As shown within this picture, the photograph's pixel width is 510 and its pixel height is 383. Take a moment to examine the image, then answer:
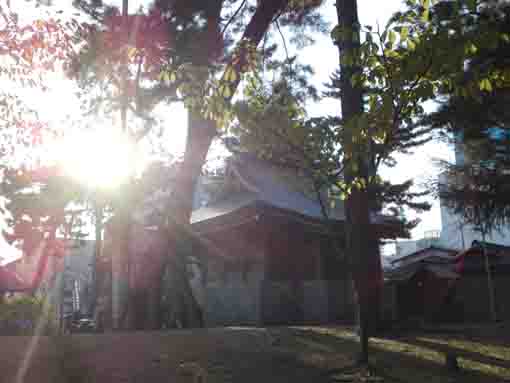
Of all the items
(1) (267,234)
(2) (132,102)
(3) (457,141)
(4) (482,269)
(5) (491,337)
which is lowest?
(5) (491,337)

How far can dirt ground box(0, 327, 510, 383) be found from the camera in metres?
5.28

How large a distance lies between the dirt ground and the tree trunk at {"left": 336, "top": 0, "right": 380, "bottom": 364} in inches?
22.0

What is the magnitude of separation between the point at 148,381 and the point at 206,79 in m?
3.55

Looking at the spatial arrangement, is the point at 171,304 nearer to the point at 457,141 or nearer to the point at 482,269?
the point at 457,141

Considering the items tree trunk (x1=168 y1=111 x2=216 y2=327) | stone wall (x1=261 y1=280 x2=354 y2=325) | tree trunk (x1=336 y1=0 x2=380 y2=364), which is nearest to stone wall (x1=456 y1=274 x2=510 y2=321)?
stone wall (x1=261 y1=280 x2=354 y2=325)

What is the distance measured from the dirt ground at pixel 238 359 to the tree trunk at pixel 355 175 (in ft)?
1.83

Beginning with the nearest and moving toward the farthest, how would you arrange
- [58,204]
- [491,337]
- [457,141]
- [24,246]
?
[491,337], [457,141], [58,204], [24,246]

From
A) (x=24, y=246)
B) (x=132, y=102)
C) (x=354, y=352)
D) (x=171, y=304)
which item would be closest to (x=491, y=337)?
(x=354, y=352)

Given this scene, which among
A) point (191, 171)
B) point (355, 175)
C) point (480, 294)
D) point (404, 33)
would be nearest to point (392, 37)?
point (404, 33)

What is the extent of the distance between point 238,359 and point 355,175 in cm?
268

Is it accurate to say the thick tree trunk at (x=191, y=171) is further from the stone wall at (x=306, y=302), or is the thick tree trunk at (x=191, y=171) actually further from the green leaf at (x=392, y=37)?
the green leaf at (x=392, y=37)

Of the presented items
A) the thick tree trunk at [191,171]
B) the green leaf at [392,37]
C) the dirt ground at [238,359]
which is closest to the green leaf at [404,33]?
the green leaf at [392,37]

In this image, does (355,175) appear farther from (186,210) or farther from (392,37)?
(186,210)

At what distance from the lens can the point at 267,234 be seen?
1534 centimetres
